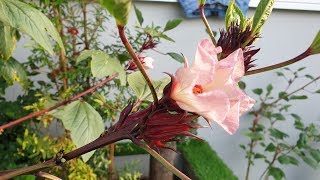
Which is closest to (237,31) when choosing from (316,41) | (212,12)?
(316,41)

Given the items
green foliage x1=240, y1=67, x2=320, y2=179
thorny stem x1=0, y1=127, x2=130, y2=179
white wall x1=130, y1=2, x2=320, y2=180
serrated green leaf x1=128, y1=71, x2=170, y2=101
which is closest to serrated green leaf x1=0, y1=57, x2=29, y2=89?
serrated green leaf x1=128, y1=71, x2=170, y2=101

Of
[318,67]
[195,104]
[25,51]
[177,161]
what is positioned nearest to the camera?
[195,104]

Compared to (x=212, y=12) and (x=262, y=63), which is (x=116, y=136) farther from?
(x=262, y=63)

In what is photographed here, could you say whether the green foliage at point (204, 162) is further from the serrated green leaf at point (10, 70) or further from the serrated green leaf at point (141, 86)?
the serrated green leaf at point (141, 86)

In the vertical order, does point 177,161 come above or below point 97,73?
below

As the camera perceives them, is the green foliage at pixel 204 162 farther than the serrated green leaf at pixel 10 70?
Yes

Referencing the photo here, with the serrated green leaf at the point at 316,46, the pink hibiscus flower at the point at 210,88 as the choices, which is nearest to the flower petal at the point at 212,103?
the pink hibiscus flower at the point at 210,88

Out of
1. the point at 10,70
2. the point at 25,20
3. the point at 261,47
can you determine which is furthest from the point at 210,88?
the point at 261,47
